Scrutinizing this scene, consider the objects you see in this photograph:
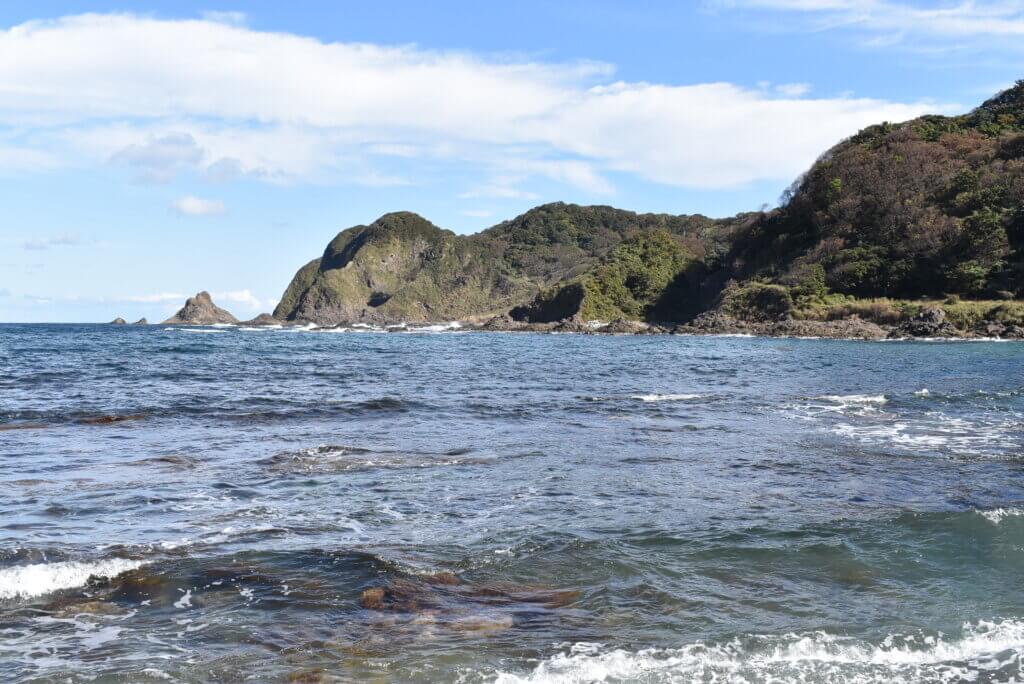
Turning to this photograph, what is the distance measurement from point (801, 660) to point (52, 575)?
7.15 meters

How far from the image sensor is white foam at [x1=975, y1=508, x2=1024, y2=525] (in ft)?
33.1

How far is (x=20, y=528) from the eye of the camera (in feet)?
32.6

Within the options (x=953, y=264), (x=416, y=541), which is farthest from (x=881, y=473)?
(x=953, y=264)

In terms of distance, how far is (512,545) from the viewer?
9.36 meters

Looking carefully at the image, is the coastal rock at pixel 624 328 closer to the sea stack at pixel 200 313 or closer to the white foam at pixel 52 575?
the white foam at pixel 52 575

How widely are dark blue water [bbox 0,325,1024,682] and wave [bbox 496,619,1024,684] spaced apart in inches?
1.0

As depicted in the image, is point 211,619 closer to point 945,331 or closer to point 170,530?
point 170,530

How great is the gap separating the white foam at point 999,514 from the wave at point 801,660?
3653 millimetres

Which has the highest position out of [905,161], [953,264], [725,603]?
[905,161]

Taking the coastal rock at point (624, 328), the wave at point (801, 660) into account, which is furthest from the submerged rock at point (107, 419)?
the coastal rock at point (624, 328)

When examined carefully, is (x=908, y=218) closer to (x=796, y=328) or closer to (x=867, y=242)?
(x=867, y=242)

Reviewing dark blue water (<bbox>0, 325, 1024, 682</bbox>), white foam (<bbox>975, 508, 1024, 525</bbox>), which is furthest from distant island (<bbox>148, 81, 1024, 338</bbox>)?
white foam (<bbox>975, 508, 1024, 525</bbox>)

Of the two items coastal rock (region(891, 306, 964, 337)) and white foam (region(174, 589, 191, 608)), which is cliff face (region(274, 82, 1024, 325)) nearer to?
coastal rock (region(891, 306, 964, 337))

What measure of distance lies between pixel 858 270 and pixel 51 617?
91.9 m
